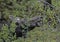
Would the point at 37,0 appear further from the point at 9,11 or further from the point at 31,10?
the point at 9,11

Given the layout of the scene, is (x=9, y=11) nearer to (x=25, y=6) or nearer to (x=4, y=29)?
(x=25, y=6)

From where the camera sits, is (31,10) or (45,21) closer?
(45,21)

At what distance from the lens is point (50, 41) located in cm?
553

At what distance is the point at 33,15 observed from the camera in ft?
21.2

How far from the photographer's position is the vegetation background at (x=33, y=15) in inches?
219

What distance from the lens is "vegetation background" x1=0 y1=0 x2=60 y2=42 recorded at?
557 cm

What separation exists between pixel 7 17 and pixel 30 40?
107 centimetres

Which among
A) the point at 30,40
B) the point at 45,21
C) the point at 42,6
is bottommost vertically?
the point at 30,40

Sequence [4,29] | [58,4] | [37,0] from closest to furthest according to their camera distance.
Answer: [4,29] < [58,4] < [37,0]

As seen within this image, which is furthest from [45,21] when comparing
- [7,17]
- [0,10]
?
[0,10]

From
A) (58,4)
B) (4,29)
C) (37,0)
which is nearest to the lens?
(4,29)

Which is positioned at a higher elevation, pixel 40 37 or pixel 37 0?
pixel 37 0

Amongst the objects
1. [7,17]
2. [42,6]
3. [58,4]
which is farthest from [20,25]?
[58,4]

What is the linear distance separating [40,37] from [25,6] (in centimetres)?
150
